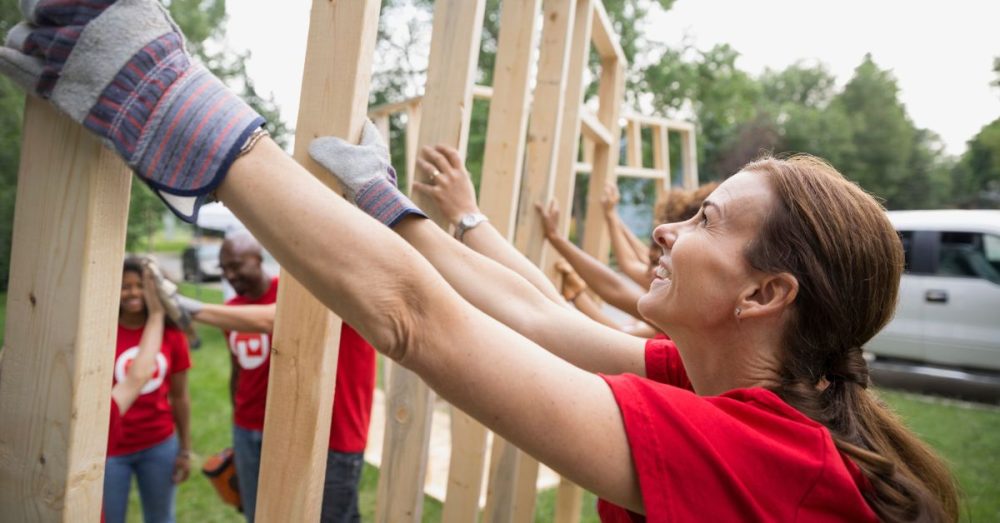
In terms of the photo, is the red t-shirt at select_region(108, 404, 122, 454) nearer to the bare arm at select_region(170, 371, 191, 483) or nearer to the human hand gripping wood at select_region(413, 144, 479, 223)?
the bare arm at select_region(170, 371, 191, 483)

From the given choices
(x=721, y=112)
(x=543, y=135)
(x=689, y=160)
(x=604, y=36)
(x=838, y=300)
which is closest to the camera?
(x=838, y=300)

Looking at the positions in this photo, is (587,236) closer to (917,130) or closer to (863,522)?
(863,522)

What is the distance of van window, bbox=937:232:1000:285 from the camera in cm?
754

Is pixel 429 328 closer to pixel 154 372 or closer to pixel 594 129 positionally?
pixel 594 129

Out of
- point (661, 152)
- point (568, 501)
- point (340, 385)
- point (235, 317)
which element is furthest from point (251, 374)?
point (661, 152)

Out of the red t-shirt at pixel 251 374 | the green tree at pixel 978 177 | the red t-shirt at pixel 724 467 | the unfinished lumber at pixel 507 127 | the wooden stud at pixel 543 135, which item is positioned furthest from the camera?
the green tree at pixel 978 177

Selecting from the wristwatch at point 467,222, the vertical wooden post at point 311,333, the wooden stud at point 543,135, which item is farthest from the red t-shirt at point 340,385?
the vertical wooden post at point 311,333

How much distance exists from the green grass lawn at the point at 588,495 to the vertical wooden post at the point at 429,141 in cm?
137

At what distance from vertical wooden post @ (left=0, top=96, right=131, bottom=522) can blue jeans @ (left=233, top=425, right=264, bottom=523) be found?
89.6 inches

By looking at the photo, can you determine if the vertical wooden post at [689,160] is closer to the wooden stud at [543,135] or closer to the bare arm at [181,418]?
the wooden stud at [543,135]

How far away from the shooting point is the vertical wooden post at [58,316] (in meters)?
1.00

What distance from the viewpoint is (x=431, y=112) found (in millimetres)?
1787

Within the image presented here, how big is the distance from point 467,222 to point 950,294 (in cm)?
814

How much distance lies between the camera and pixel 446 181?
181 centimetres
